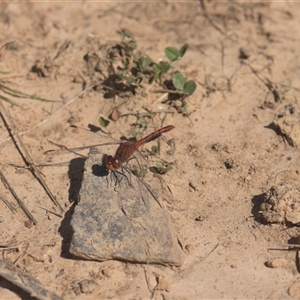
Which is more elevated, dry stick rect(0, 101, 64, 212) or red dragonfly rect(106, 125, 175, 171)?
red dragonfly rect(106, 125, 175, 171)

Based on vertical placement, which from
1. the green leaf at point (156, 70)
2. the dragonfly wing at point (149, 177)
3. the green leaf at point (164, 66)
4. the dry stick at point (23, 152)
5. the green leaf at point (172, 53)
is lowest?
the dry stick at point (23, 152)

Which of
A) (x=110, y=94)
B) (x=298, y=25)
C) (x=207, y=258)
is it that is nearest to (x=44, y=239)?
(x=207, y=258)

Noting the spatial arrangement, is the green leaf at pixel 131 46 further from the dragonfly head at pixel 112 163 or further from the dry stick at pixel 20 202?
the dry stick at pixel 20 202

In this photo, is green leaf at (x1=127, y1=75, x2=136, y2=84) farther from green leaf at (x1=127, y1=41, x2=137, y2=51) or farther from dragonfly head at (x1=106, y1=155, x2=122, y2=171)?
dragonfly head at (x1=106, y1=155, x2=122, y2=171)

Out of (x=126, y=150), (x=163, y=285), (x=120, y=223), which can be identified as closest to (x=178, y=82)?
(x=126, y=150)

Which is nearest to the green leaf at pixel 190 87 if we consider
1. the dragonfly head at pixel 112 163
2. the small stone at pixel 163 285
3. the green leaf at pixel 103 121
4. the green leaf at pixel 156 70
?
the green leaf at pixel 156 70

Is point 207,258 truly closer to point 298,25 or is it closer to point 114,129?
point 114,129

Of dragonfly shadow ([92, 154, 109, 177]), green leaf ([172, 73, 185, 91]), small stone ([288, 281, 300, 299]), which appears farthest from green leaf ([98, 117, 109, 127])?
small stone ([288, 281, 300, 299])
